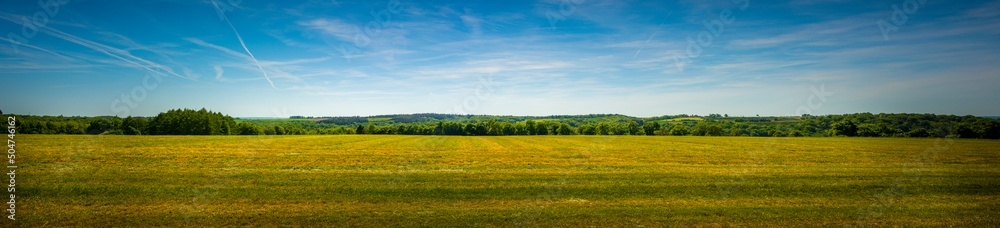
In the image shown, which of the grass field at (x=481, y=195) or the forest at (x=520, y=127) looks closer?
the grass field at (x=481, y=195)

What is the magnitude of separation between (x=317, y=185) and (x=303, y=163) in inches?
361

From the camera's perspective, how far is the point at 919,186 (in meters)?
17.9

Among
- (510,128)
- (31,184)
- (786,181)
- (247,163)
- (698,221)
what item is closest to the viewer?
(698,221)

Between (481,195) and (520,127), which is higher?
(520,127)

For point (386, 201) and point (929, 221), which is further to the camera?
point (386, 201)

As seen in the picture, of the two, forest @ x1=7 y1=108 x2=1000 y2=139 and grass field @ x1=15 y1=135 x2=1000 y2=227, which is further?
forest @ x1=7 y1=108 x2=1000 y2=139

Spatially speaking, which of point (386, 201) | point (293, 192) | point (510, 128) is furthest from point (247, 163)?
point (510, 128)

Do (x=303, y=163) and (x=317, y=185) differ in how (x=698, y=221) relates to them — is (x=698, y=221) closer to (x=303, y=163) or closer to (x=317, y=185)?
(x=317, y=185)

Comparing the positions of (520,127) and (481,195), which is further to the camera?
(520,127)

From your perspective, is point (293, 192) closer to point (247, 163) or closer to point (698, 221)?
point (247, 163)

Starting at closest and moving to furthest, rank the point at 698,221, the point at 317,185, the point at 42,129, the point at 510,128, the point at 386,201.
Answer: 1. the point at 698,221
2. the point at 386,201
3. the point at 317,185
4. the point at 42,129
5. the point at 510,128

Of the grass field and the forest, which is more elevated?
the forest

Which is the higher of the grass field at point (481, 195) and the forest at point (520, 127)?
the forest at point (520, 127)

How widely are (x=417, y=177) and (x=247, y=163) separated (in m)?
12.2
